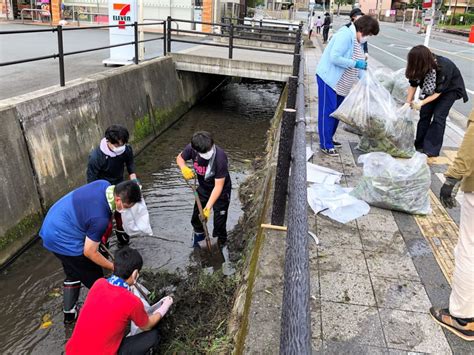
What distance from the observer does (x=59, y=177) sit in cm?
566

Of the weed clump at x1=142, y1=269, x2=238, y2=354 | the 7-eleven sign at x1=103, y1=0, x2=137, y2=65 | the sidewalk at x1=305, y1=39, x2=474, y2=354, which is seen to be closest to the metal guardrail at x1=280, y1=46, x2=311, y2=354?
the sidewalk at x1=305, y1=39, x2=474, y2=354

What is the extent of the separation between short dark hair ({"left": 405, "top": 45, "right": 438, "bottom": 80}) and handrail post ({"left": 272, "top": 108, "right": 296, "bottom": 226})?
2.53 m

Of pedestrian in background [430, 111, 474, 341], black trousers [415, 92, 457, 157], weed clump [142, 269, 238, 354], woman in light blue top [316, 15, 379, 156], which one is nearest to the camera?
pedestrian in background [430, 111, 474, 341]

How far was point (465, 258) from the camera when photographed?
262 cm

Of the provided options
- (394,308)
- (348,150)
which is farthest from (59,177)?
(394,308)

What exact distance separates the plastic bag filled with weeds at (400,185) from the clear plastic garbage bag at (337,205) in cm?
16

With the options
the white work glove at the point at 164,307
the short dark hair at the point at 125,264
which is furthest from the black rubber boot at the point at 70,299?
the short dark hair at the point at 125,264

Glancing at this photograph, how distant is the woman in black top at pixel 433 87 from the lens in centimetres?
523

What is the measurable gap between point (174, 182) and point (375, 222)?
3.86m

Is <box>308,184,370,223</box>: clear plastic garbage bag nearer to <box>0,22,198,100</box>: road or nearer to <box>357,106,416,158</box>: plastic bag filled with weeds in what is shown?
<box>357,106,416,158</box>: plastic bag filled with weeds

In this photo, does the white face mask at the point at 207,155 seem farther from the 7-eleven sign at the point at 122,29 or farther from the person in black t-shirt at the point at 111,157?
the 7-eleven sign at the point at 122,29

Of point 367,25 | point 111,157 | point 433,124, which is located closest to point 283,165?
point 111,157

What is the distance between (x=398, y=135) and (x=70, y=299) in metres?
4.18

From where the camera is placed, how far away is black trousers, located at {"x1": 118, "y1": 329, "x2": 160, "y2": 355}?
9.59ft
